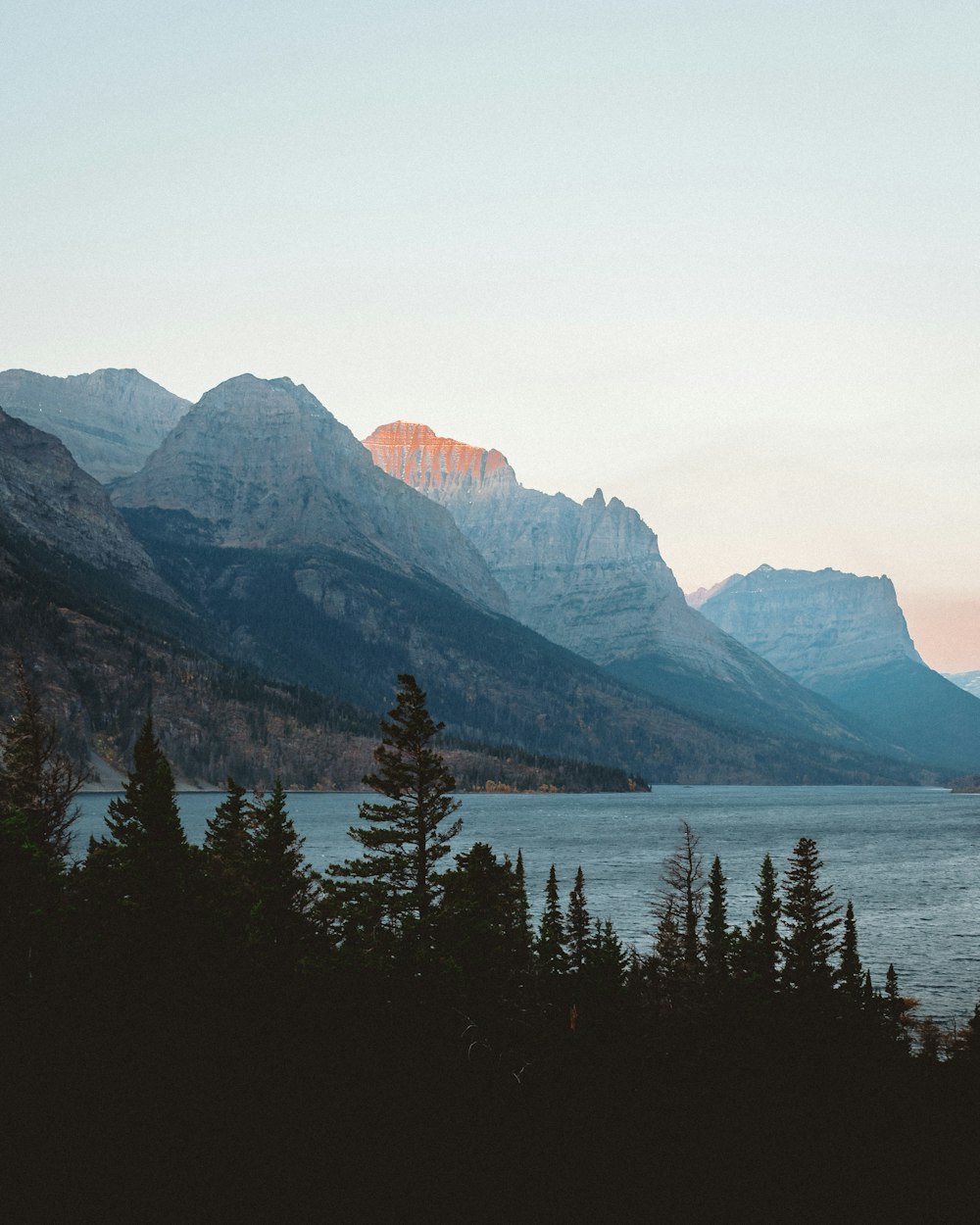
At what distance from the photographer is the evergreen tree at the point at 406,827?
145 feet

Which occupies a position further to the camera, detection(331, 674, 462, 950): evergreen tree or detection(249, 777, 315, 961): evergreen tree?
detection(249, 777, 315, 961): evergreen tree

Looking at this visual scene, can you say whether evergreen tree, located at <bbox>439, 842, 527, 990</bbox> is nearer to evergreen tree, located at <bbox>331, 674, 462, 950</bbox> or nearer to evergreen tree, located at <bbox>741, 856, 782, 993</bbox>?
evergreen tree, located at <bbox>331, 674, 462, 950</bbox>

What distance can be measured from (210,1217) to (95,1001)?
55.8 feet

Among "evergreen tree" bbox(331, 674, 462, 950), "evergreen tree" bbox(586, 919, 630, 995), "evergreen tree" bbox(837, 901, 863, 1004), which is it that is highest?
"evergreen tree" bbox(331, 674, 462, 950)

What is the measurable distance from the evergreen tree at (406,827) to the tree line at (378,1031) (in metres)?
0.14

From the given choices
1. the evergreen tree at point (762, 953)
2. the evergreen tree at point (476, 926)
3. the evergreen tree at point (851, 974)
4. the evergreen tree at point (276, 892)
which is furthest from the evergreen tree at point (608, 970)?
the evergreen tree at point (276, 892)

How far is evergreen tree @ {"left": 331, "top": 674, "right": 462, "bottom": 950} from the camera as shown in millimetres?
44250

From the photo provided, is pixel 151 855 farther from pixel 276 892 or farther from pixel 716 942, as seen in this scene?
pixel 716 942

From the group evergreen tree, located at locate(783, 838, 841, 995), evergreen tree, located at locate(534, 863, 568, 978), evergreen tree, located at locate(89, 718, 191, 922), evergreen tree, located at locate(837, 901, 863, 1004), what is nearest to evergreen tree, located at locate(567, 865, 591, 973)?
evergreen tree, located at locate(534, 863, 568, 978)

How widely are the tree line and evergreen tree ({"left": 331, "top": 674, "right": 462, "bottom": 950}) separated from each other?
0.14 metres

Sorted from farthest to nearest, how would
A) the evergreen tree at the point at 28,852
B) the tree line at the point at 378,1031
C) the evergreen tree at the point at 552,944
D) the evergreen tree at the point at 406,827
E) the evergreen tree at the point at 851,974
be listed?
1. the evergreen tree at the point at 552,944
2. the evergreen tree at the point at 851,974
3. the evergreen tree at the point at 406,827
4. the evergreen tree at the point at 28,852
5. the tree line at the point at 378,1031

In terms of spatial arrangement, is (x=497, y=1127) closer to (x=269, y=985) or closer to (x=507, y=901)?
(x=269, y=985)

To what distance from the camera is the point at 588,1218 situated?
26.1 meters

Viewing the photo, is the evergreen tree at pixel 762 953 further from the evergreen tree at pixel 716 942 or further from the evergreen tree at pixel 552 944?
the evergreen tree at pixel 552 944
